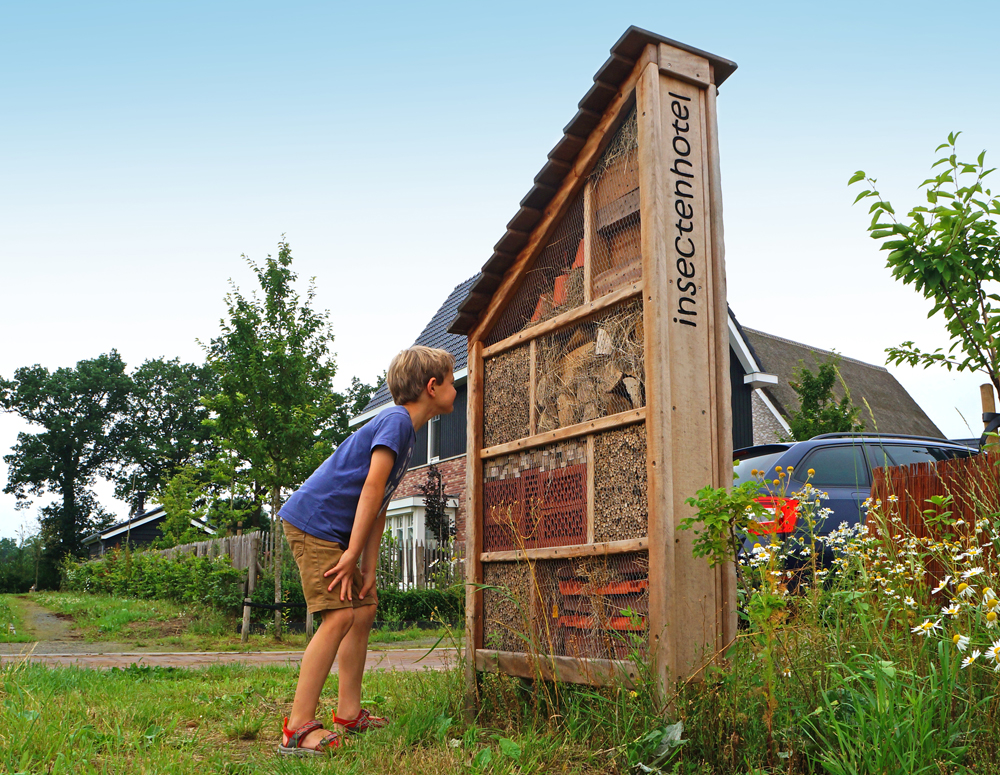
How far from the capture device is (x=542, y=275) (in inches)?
165

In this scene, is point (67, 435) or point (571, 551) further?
point (67, 435)

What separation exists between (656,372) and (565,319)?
0.81 meters

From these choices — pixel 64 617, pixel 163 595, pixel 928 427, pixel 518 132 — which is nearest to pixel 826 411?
pixel 518 132

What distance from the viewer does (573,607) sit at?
3.50m

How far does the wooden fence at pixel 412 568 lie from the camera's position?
14.3 metres

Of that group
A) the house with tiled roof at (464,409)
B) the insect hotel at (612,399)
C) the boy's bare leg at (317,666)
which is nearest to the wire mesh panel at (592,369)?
the insect hotel at (612,399)

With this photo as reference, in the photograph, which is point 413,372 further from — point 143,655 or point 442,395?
point 143,655

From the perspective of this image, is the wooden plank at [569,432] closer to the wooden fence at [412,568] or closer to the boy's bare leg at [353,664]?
the boy's bare leg at [353,664]

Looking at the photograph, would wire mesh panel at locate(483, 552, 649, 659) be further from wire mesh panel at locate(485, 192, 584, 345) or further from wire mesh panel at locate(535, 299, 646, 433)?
wire mesh panel at locate(485, 192, 584, 345)

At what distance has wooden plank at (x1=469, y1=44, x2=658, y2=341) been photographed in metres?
3.55

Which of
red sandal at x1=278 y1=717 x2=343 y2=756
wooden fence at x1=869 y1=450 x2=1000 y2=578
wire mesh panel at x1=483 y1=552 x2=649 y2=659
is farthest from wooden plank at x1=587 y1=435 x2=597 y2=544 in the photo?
wooden fence at x1=869 y1=450 x2=1000 y2=578

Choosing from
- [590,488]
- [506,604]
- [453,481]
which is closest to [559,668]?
[506,604]

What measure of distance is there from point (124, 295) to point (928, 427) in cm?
2638

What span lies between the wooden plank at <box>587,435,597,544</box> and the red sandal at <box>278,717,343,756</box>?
4.24ft
